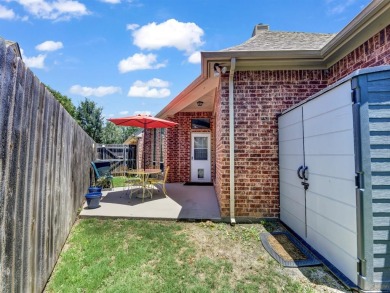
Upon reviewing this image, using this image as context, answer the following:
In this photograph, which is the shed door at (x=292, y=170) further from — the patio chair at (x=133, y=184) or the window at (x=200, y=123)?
the window at (x=200, y=123)

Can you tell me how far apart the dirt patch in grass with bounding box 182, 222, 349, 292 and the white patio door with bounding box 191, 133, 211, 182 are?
17.0 feet

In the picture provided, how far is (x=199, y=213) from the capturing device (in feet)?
15.8

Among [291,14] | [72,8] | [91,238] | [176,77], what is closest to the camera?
[91,238]

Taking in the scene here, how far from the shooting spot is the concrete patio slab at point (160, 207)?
4668 millimetres

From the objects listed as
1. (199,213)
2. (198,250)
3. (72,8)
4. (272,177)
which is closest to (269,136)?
(272,177)

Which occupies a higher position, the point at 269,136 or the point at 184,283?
the point at 269,136

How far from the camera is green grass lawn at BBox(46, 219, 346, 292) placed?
244cm

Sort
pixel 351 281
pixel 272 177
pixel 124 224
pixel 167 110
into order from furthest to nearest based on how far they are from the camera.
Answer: pixel 167 110
pixel 272 177
pixel 124 224
pixel 351 281

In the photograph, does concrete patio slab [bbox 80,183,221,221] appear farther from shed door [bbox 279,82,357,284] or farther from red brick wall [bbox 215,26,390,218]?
shed door [bbox 279,82,357,284]

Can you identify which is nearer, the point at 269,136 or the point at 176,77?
the point at 269,136

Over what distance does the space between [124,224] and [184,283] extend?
7.30 ft

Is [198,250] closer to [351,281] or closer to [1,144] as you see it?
[351,281]

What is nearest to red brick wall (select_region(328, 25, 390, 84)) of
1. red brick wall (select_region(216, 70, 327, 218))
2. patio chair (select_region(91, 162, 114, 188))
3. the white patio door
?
red brick wall (select_region(216, 70, 327, 218))

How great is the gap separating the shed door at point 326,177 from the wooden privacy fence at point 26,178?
3273mm
